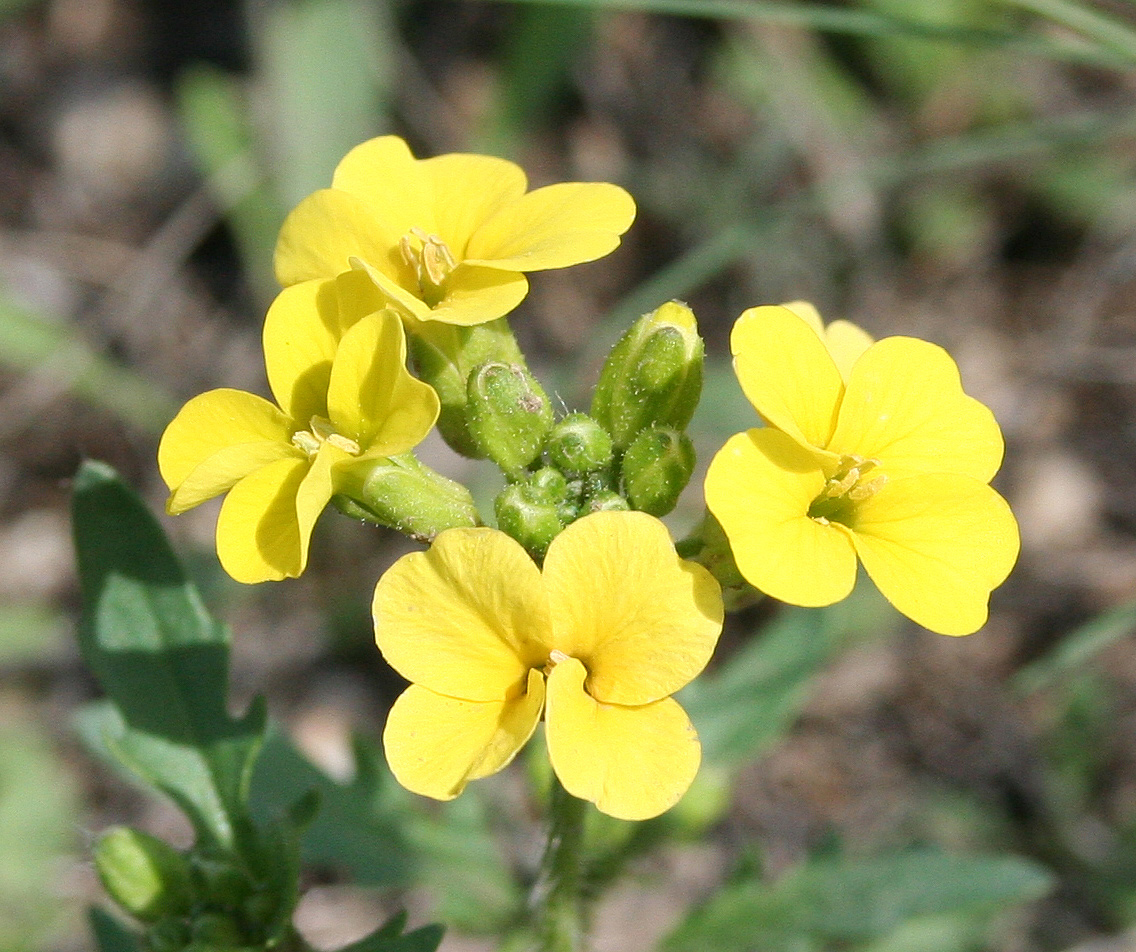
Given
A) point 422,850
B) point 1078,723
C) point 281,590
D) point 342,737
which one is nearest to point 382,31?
point 281,590

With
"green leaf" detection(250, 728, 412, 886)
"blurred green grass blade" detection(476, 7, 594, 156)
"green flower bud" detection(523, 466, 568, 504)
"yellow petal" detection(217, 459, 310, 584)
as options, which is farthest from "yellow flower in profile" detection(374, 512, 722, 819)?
"blurred green grass blade" detection(476, 7, 594, 156)

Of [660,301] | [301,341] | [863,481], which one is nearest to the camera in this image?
[863,481]

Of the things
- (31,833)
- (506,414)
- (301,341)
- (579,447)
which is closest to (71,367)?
(31,833)

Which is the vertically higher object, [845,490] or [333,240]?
[333,240]

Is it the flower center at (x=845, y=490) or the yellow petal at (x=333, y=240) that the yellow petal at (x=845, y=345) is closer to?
the flower center at (x=845, y=490)

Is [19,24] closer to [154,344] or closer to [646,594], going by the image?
[154,344]

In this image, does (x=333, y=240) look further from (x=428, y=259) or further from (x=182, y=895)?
(x=182, y=895)
